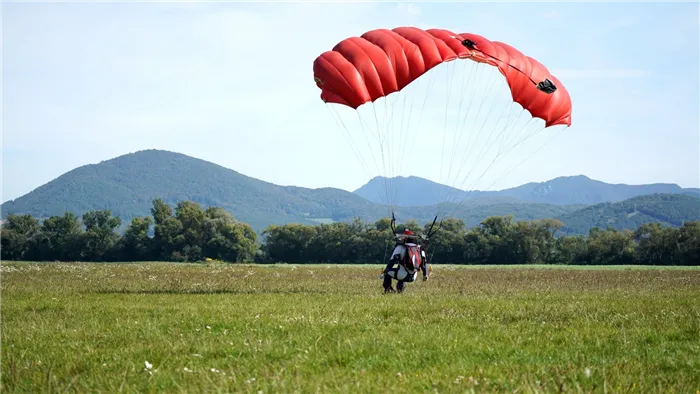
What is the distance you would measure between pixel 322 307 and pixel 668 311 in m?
6.81

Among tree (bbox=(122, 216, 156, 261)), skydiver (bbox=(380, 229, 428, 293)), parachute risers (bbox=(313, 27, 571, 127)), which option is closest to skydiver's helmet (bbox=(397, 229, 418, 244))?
skydiver (bbox=(380, 229, 428, 293))

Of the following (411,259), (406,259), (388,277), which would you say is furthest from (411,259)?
(388,277)

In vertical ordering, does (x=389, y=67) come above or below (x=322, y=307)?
above

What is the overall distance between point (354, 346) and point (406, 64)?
13.0 metres

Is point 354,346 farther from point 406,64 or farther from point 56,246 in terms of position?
point 56,246

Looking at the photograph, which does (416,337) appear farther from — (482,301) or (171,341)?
(482,301)

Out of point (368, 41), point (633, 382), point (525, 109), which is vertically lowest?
point (633, 382)

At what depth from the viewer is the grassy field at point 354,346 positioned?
7.35 m

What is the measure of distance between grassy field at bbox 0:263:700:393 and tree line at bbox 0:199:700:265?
68.6 meters

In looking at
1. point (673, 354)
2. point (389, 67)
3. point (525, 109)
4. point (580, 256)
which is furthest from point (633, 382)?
point (580, 256)

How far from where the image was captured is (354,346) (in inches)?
374

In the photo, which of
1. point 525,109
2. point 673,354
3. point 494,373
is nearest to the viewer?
point 494,373

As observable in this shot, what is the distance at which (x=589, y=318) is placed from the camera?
42.5ft

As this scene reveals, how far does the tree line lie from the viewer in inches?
3324
